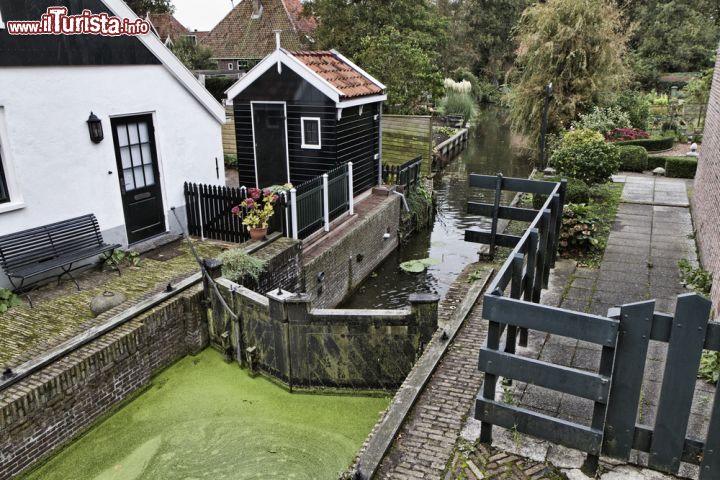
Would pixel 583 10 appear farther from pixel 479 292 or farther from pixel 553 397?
pixel 553 397

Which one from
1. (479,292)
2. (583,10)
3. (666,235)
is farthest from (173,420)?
(583,10)

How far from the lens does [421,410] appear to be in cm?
489

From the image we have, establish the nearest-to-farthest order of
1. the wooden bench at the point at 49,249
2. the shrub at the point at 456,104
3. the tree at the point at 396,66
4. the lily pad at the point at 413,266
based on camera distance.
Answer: the wooden bench at the point at 49,249 < the lily pad at the point at 413,266 < the tree at the point at 396,66 < the shrub at the point at 456,104

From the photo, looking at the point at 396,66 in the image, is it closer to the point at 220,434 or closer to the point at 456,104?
the point at 456,104

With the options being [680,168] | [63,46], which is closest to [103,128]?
[63,46]

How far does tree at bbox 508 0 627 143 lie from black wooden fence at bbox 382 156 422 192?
26.0 ft

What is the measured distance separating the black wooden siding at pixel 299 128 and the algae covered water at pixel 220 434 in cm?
647

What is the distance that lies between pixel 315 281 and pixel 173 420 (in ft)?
14.2

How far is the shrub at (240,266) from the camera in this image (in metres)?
7.77

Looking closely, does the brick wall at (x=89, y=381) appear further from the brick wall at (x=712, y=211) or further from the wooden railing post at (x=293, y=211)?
the brick wall at (x=712, y=211)

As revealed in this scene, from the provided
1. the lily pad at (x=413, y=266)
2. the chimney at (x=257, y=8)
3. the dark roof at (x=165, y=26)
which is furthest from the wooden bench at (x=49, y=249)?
Result: the dark roof at (x=165, y=26)

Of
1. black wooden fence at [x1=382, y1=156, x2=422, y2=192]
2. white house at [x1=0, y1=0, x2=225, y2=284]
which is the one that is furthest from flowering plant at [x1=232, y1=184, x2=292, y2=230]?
black wooden fence at [x1=382, y1=156, x2=422, y2=192]

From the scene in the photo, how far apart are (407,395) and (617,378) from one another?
1.97m

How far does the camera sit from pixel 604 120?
20.5 metres
